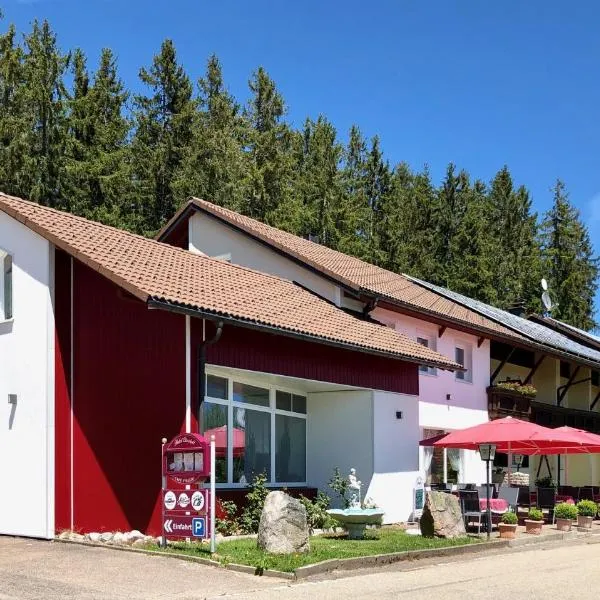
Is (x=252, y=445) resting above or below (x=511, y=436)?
below

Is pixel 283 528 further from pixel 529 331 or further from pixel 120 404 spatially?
pixel 529 331

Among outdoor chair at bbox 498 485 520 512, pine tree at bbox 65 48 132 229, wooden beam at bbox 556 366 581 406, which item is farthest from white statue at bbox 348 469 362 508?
pine tree at bbox 65 48 132 229

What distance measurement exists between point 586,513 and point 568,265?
124 feet

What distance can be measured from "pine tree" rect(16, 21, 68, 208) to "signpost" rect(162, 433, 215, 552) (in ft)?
70.3

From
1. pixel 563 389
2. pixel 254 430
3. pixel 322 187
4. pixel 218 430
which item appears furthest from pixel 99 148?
pixel 218 430

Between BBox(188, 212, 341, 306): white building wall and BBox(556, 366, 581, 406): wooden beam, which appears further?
BBox(556, 366, 581, 406): wooden beam

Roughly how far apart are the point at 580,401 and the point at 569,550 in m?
21.8

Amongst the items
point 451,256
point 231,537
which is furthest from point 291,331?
point 451,256

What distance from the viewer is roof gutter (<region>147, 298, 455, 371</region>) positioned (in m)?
14.6

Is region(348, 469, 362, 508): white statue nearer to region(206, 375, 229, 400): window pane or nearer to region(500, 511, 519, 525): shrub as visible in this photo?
region(500, 511, 519, 525): shrub

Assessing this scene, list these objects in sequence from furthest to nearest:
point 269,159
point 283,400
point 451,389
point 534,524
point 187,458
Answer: point 269,159, point 451,389, point 534,524, point 283,400, point 187,458

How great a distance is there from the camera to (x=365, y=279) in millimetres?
25203

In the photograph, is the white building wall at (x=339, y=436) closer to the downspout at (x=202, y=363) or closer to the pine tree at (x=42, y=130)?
the downspout at (x=202, y=363)

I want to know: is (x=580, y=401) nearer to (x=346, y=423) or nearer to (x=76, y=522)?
(x=346, y=423)
